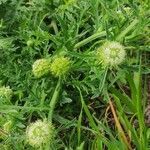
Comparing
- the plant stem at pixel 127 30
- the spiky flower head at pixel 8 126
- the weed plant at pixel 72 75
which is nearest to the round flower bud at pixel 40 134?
the weed plant at pixel 72 75

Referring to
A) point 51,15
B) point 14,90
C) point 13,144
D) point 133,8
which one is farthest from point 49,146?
point 51,15

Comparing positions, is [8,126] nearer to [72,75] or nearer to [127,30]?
[72,75]

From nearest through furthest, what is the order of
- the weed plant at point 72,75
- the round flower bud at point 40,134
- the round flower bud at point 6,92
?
1. the round flower bud at point 40,134
2. the weed plant at point 72,75
3. the round flower bud at point 6,92

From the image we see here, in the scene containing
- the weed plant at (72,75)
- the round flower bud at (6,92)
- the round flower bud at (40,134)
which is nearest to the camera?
the round flower bud at (40,134)

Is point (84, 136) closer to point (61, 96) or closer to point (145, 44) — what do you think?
point (61, 96)

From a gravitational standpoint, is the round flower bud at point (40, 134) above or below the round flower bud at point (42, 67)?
below

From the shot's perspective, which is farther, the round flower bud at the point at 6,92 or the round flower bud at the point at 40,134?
the round flower bud at the point at 6,92

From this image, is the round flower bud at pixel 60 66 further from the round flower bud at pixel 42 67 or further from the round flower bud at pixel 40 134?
the round flower bud at pixel 40 134
